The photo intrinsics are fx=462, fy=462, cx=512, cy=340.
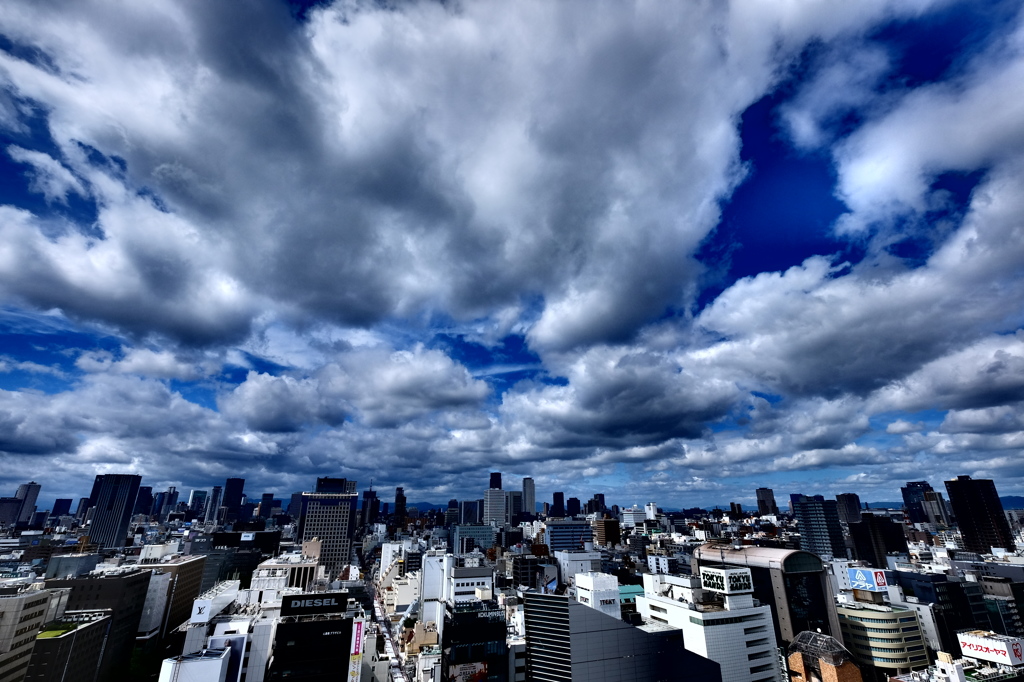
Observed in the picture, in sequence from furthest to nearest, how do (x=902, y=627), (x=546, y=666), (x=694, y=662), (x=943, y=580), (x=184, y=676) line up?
(x=943, y=580), (x=902, y=627), (x=546, y=666), (x=694, y=662), (x=184, y=676)

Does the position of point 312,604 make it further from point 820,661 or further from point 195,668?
point 820,661

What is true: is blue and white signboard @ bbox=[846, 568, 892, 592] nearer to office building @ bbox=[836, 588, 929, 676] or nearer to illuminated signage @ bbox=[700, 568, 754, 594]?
office building @ bbox=[836, 588, 929, 676]

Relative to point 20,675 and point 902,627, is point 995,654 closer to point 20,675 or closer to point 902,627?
point 902,627

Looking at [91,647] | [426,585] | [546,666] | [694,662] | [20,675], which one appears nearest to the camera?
[20,675]

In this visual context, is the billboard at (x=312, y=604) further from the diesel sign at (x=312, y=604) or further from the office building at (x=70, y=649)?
the office building at (x=70, y=649)

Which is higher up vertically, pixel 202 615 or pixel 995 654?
pixel 202 615

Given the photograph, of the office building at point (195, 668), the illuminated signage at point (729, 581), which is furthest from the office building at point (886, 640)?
the office building at point (195, 668)

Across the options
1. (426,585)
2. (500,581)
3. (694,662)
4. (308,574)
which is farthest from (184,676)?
(500,581)
